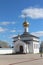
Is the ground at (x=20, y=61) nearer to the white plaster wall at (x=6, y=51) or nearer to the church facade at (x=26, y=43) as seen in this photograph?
the white plaster wall at (x=6, y=51)

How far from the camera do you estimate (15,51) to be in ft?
165

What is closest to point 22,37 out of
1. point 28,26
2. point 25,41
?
point 25,41

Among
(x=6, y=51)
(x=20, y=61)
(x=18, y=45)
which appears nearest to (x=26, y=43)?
(x=18, y=45)

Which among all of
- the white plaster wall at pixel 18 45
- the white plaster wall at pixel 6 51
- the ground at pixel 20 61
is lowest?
the ground at pixel 20 61

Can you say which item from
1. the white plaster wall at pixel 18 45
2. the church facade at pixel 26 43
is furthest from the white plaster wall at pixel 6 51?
the church facade at pixel 26 43

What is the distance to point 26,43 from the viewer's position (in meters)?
52.0

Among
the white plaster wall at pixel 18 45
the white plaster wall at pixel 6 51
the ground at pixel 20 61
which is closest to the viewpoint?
the ground at pixel 20 61

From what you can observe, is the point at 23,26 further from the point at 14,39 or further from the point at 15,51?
the point at 15,51

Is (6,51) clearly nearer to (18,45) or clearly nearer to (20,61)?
(18,45)

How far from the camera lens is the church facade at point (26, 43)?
51166 millimetres

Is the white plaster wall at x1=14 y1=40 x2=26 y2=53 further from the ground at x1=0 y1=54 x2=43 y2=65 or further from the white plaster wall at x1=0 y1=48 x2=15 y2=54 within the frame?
the ground at x1=0 y1=54 x2=43 y2=65

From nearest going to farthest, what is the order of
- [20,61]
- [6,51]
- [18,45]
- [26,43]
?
[20,61] → [6,51] → [18,45] → [26,43]

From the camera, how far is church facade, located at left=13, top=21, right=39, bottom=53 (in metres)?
51.2

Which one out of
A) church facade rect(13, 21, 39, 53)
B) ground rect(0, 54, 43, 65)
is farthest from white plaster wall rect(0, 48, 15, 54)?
ground rect(0, 54, 43, 65)
